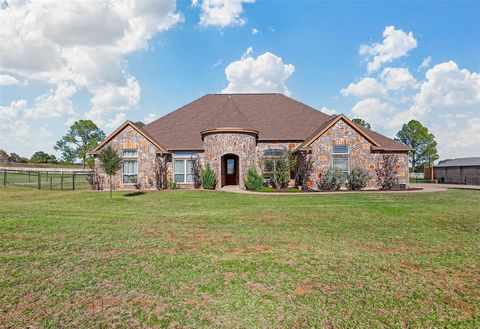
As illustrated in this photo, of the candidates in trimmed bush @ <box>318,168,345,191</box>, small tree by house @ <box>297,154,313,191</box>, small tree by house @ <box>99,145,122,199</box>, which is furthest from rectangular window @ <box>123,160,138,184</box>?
trimmed bush @ <box>318,168,345,191</box>

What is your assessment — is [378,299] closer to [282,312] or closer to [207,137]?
[282,312]

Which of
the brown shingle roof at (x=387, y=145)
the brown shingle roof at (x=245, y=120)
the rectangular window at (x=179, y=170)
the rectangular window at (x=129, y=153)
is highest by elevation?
the brown shingle roof at (x=245, y=120)

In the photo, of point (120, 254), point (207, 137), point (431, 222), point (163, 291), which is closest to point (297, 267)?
point (163, 291)

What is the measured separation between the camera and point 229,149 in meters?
22.2

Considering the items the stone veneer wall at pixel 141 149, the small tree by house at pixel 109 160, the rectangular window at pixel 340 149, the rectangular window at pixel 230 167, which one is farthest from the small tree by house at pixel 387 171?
the small tree by house at pixel 109 160

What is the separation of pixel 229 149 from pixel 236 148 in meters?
0.57

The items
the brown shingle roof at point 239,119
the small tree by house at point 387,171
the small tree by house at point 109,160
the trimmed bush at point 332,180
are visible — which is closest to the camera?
the small tree by house at point 109,160

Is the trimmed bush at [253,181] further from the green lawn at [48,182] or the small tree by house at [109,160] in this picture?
the green lawn at [48,182]

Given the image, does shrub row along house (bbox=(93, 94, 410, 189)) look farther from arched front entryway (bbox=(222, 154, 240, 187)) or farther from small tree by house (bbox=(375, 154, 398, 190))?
small tree by house (bbox=(375, 154, 398, 190))

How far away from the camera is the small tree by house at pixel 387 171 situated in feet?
75.4

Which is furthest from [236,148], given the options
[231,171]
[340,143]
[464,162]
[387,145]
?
[464,162]

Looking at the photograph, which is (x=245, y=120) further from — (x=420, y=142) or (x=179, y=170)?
(x=420, y=142)

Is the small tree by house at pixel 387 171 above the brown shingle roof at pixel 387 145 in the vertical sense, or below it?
below

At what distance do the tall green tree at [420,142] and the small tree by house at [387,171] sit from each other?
3594cm
